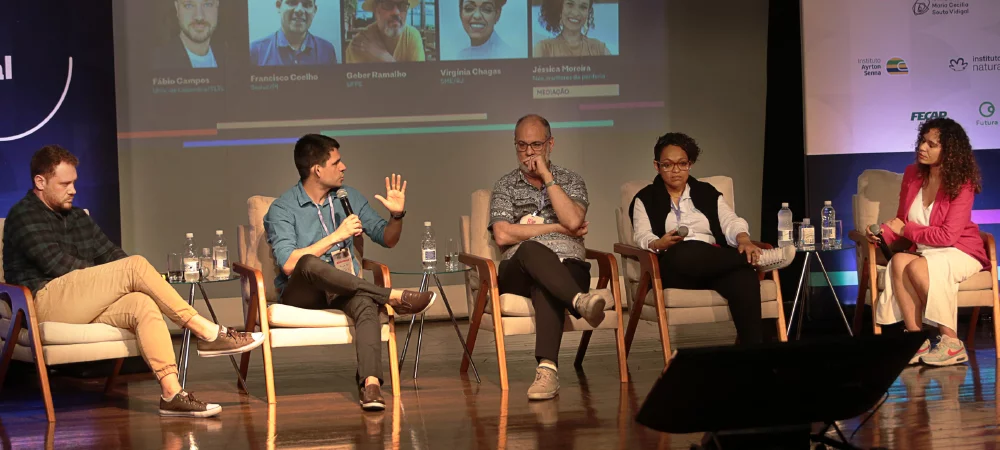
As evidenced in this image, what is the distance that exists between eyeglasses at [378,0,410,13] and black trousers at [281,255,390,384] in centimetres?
305

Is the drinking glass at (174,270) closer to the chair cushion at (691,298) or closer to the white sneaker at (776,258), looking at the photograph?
the chair cushion at (691,298)

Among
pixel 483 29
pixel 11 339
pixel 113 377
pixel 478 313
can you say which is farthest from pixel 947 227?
pixel 11 339

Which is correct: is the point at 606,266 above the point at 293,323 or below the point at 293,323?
above

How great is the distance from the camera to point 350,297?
4484 millimetres

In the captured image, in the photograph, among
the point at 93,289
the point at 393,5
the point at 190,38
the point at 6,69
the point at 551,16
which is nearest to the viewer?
the point at 93,289

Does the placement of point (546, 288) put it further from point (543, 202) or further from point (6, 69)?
point (6, 69)

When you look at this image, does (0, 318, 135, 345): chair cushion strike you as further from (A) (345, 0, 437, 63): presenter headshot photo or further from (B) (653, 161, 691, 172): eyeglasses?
(A) (345, 0, 437, 63): presenter headshot photo

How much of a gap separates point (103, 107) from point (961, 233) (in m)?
5.03

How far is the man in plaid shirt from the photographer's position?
13.9 feet

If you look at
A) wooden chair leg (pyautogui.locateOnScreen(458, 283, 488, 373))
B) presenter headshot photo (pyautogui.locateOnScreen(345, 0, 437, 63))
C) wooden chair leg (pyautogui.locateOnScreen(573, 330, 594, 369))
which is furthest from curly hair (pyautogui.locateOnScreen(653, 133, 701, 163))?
presenter headshot photo (pyautogui.locateOnScreen(345, 0, 437, 63))

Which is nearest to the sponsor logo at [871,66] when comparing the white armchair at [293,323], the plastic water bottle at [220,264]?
the white armchair at [293,323]

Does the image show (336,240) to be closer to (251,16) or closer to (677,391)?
(677,391)

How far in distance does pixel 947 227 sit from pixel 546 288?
6.94ft

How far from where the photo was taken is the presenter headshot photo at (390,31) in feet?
23.0
